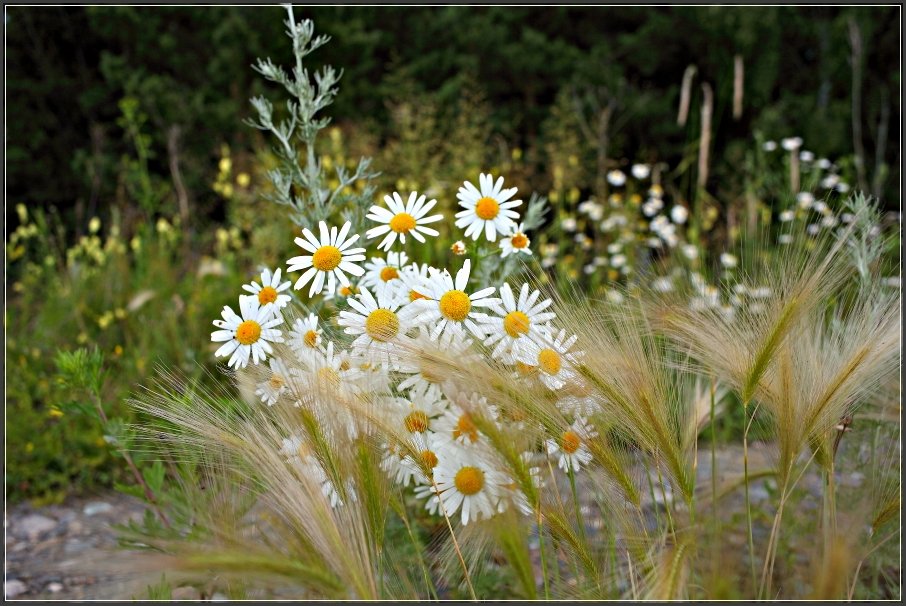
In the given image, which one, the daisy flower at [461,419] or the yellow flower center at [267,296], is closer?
the daisy flower at [461,419]

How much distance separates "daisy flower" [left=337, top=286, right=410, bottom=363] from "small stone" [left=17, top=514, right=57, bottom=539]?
6.91 feet

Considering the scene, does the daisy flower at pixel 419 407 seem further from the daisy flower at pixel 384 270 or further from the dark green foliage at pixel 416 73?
the dark green foliage at pixel 416 73

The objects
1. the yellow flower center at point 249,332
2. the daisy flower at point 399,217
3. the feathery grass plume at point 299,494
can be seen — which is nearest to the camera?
the feathery grass plume at point 299,494

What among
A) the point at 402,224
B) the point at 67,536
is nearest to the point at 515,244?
the point at 402,224

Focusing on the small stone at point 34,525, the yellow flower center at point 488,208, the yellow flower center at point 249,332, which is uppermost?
the yellow flower center at point 488,208

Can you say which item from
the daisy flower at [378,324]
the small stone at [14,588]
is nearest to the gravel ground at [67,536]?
the small stone at [14,588]

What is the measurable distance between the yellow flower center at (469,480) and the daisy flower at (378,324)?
21 centimetres

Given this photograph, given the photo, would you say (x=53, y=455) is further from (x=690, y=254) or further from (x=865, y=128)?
(x=865, y=128)

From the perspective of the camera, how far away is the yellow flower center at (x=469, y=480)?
1.20 meters

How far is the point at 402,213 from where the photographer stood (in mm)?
1538

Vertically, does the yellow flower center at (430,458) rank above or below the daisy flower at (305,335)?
below

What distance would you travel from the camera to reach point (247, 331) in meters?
1.41

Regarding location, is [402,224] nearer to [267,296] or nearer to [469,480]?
[267,296]

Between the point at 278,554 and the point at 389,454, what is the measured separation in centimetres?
27
